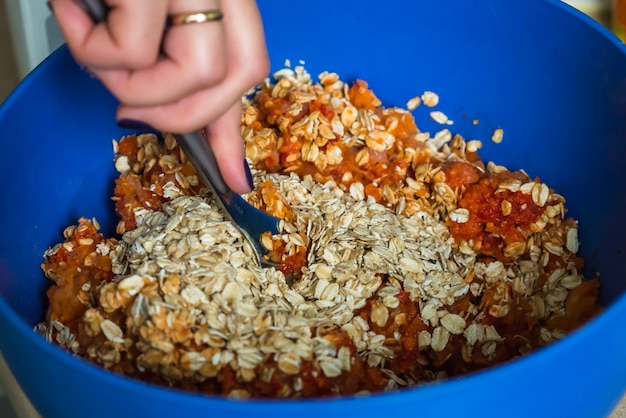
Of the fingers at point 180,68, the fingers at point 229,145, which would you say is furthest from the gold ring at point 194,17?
the fingers at point 229,145

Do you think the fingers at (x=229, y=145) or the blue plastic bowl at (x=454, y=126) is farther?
the fingers at (x=229, y=145)

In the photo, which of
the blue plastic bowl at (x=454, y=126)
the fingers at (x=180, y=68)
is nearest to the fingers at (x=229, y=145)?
the fingers at (x=180, y=68)

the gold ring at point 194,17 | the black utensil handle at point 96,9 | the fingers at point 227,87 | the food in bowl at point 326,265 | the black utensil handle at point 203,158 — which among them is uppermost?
the gold ring at point 194,17

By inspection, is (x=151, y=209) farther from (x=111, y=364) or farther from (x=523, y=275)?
(x=523, y=275)

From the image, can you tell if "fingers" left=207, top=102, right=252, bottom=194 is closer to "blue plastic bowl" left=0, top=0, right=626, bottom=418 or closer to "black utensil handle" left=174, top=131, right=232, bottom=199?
"black utensil handle" left=174, top=131, right=232, bottom=199

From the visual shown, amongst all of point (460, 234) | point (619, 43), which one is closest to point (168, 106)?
A: point (460, 234)

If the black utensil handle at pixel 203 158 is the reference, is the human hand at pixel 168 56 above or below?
above

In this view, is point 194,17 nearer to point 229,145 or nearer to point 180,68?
point 180,68

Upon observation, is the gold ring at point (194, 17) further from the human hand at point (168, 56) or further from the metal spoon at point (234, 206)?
the metal spoon at point (234, 206)
